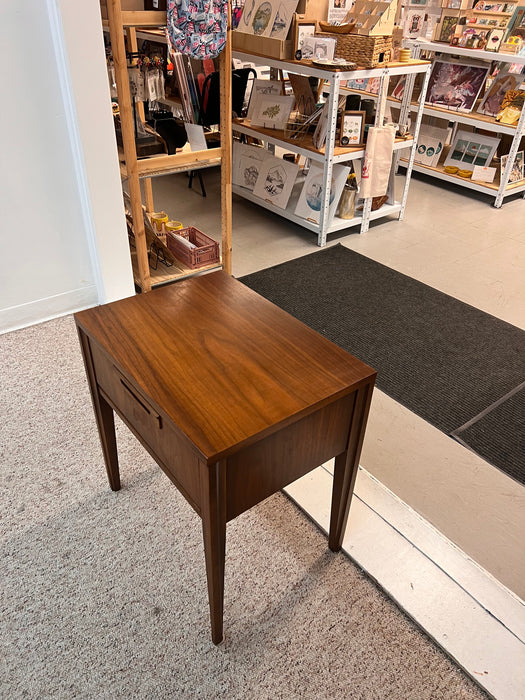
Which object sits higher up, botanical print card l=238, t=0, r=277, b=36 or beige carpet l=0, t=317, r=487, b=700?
botanical print card l=238, t=0, r=277, b=36

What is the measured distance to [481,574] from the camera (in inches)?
61.4

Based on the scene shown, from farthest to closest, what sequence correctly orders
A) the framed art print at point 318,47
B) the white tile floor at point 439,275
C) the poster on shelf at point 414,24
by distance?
1. the poster on shelf at point 414,24
2. the framed art print at point 318,47
3. the white tile floor at point 439,275

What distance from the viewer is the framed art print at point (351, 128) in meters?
3.34

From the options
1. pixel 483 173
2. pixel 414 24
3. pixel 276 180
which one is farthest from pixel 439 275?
pixel 414 24

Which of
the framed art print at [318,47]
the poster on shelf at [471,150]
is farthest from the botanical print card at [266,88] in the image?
the poster on shelf at [471,150]

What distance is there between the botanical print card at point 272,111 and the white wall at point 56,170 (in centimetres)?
173

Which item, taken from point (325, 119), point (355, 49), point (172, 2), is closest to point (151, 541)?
point (172, 2)

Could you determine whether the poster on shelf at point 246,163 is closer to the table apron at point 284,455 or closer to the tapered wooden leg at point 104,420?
the tapered wooden leg at point 104,420

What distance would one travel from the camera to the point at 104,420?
158cm

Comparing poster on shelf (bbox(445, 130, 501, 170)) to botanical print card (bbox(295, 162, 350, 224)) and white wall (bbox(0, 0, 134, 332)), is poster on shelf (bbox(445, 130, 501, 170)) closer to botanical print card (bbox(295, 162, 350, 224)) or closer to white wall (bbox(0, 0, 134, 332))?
botanical print card (bbox(295, 162, 350, 224))

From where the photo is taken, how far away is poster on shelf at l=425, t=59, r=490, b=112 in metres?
4.39

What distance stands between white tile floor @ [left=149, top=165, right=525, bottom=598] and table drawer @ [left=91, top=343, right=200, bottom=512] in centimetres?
96

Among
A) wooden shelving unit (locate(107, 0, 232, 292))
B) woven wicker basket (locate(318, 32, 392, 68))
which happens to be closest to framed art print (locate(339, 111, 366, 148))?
woven wicker basket (locate(318, 32, 392, 68))

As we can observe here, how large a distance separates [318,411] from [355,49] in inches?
111
